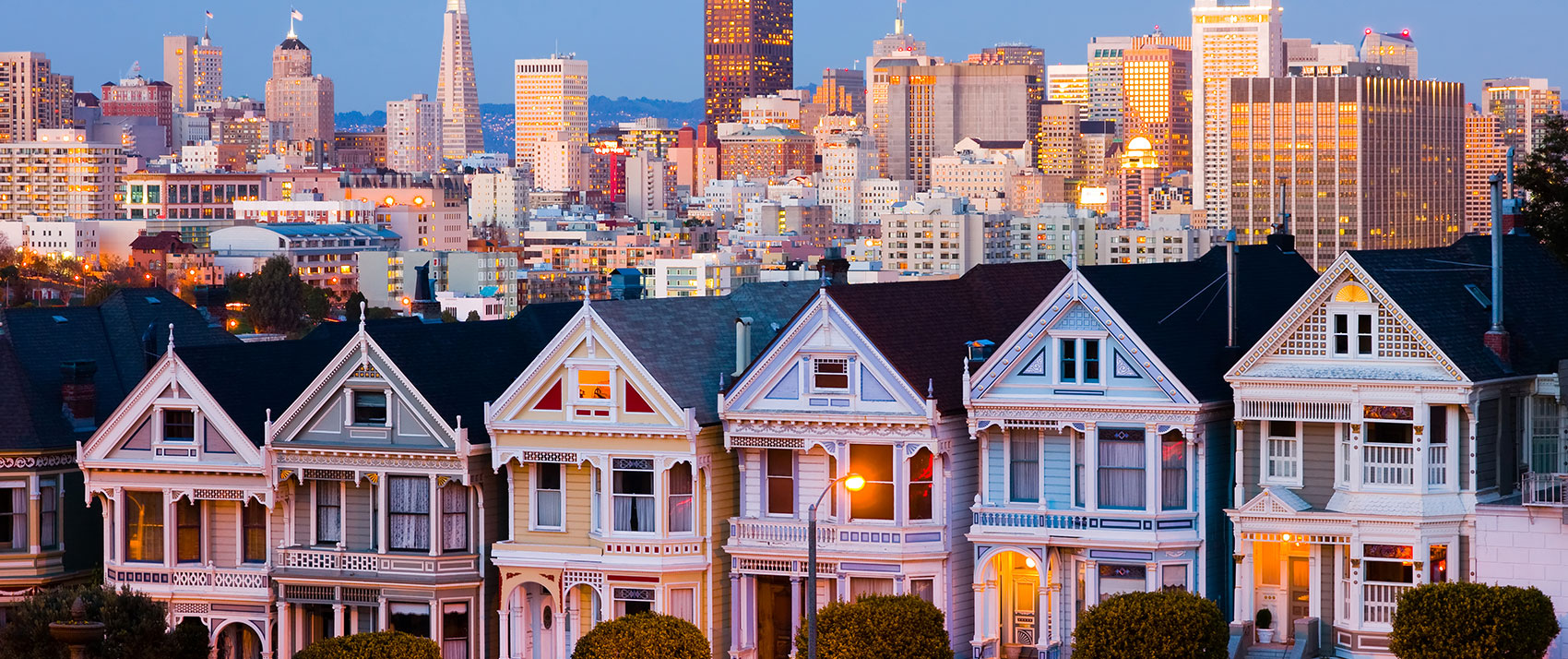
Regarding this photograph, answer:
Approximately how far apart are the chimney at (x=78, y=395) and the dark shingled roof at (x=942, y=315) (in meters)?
14.9

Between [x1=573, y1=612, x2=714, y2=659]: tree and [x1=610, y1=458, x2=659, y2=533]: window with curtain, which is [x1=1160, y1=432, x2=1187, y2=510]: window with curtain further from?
[x1=610, y1=458, x2=659, y2=533]: window with curtain

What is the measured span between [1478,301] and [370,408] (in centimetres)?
1784

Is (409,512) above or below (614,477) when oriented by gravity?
below

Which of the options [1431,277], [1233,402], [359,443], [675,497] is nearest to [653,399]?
[675,497]

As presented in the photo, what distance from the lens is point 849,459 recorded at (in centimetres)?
4394

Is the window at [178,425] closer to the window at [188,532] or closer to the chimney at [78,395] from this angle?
the window at [188,532]

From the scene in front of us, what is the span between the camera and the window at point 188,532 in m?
49.1

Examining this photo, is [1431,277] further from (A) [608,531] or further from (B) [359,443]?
(B) [359,443]

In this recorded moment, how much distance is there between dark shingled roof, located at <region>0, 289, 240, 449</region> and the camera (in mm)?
50500

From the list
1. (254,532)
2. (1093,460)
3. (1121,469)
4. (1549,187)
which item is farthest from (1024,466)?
(254,532)

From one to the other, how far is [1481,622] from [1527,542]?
195 cm

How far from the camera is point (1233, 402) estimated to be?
42.6m

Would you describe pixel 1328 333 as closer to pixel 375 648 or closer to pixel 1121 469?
pixel 1121 469

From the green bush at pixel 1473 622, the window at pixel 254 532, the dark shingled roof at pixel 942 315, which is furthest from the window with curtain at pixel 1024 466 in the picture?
the window at pixel 254 532
